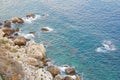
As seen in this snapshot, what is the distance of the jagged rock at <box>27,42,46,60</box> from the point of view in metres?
61.5

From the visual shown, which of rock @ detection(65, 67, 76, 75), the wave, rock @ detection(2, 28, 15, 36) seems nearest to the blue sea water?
the wave

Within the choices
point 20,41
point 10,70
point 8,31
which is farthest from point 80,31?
point 10,70

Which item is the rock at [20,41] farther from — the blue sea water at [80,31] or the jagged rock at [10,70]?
the jagged rock at [10,70]

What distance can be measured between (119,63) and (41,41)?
21323 mm

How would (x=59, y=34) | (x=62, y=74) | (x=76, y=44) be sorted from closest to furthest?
(x=62, y=74), (x=76, y=44), (x=59, y=34)

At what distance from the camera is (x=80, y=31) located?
243 ft

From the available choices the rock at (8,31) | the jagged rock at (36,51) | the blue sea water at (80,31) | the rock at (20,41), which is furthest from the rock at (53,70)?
the rock at (8,31)

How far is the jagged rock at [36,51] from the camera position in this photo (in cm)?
6150

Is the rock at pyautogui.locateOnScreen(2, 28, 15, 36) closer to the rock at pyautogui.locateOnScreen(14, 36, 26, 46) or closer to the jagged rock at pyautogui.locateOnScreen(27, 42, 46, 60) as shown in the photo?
the rock at pyautogui.locateOnScreen(14, 36, 26, 46)

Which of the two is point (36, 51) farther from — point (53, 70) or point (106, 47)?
point (106, 47)

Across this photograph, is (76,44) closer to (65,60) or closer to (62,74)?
(65,60)

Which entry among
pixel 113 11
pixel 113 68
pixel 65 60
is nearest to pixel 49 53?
pixel 65 60

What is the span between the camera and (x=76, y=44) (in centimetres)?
6788

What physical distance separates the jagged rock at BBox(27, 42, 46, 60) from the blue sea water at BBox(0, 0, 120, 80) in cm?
203
